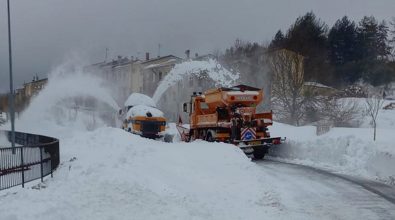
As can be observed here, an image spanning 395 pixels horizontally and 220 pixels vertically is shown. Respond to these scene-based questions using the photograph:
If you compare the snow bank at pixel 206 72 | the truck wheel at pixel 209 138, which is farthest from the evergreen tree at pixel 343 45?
the truck wheel at pixel 209 138

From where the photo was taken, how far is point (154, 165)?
40.2 feet

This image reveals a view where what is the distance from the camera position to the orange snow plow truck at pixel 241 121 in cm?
1967

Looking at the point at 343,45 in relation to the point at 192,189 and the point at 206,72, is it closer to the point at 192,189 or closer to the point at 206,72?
the point at 206,72

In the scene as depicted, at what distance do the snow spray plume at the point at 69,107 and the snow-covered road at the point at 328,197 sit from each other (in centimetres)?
2258

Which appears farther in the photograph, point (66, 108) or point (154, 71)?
point (154, 71)

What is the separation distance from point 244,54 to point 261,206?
154ft

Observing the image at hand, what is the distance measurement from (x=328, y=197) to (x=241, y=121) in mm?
9452

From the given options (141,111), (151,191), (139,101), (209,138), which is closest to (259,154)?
(209,138)

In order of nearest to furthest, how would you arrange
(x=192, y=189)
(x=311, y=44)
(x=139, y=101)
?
(x=192, y=189), (x=139, y=101), (x=311, y=44)

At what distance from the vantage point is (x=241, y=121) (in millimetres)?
19969

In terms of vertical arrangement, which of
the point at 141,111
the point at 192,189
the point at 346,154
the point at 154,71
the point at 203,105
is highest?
the point at 154,71

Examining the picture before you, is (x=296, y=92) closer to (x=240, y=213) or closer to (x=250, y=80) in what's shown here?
(x=250, y=80)

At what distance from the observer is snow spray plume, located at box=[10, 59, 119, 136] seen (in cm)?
3534

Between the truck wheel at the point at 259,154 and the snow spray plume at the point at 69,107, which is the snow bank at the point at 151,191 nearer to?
the truck wheel at the point at 259,154
